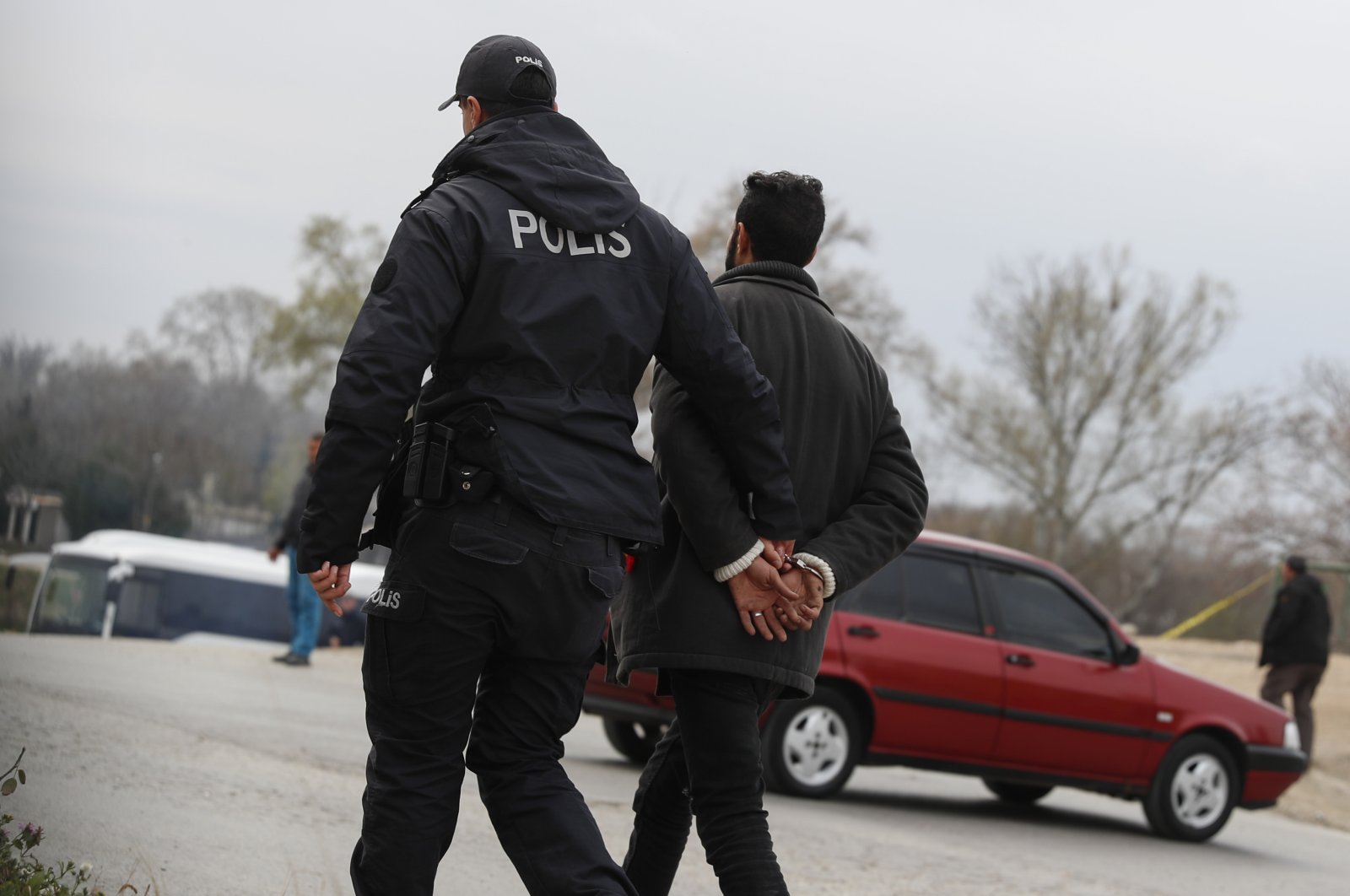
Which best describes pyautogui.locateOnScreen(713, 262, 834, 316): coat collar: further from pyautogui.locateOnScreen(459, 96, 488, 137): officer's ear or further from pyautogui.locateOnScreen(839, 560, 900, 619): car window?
pyautogui.locateOnScreen(839, 560, 900, 619): car window

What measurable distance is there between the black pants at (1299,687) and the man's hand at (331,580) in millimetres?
12648

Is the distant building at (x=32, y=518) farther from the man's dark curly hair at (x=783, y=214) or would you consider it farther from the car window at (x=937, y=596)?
the car window at (x=937, y=596)

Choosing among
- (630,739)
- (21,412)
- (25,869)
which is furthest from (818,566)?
(630,739)

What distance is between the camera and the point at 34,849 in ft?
14.1

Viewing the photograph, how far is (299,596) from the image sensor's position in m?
14.3

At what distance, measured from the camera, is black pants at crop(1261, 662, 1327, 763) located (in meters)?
14.3

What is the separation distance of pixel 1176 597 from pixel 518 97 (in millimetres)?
55972

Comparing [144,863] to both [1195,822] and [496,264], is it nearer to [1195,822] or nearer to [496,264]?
[496,264]

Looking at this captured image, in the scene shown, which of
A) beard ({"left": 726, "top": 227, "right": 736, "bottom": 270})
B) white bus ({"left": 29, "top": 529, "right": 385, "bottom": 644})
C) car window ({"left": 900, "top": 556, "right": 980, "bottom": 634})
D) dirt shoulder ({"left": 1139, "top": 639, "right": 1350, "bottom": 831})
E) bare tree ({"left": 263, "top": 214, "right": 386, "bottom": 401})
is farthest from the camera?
bare tree ({"left": 263, "top": 214, "right": 386, "bottom": 401})

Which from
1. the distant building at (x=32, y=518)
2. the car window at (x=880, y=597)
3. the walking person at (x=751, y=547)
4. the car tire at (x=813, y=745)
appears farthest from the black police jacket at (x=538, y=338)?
the car window at (x=880, y=597)

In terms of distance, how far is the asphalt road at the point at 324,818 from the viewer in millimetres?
4961

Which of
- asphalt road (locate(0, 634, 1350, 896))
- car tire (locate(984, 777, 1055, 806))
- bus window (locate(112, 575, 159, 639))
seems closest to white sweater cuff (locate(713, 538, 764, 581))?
asphalt road (locate(0, 634, 1350, 896))

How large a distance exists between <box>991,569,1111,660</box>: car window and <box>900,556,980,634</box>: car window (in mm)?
217

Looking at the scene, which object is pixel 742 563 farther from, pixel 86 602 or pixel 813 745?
pixel 86 602
